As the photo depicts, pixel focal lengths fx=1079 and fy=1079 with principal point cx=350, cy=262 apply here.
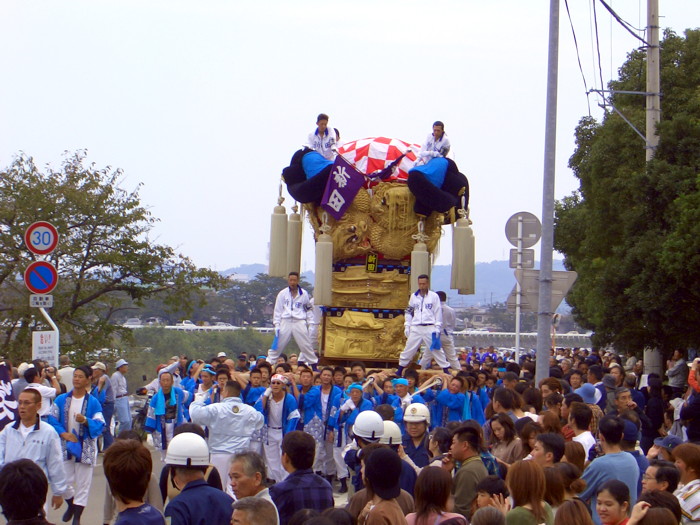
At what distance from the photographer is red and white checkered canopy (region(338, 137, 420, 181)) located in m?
21.3

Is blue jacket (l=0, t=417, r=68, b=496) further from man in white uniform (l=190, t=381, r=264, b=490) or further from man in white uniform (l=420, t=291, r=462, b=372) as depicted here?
man in white uniform (l=420, t=291, r=462, b=372)

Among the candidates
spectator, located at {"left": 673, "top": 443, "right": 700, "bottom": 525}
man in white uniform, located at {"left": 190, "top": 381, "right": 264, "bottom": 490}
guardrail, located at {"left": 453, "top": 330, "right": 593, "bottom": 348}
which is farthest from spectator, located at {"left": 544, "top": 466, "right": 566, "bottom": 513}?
guardrail, located at {"left": 453, "top": 330, "right": 593, "bottom": 348}

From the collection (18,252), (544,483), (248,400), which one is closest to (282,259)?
(18,252)

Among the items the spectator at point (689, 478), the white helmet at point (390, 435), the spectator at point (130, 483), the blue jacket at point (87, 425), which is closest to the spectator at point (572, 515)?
the spectator at point (689, 478)

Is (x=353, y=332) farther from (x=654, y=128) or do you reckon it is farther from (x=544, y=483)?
(x=544, y=483)

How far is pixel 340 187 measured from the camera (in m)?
20.4

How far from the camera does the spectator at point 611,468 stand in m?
7.72

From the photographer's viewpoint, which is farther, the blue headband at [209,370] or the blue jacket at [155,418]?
the blue headband at [209,370]

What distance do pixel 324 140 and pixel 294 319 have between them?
3610 millimetres

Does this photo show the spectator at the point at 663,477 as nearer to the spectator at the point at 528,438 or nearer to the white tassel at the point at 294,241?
the spectator at the point at 528,438

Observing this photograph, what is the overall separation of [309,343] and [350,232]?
2.39 metres

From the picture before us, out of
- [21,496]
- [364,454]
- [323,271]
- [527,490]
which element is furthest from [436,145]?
[21,496]

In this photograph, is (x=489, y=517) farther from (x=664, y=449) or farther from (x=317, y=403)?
(x=317, y=403)

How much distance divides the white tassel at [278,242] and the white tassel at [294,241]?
82 mm
